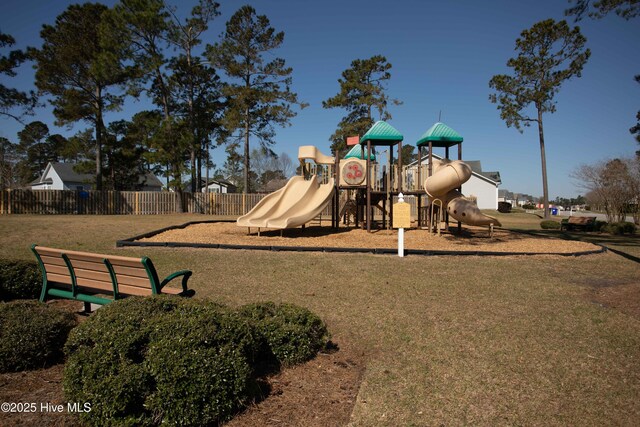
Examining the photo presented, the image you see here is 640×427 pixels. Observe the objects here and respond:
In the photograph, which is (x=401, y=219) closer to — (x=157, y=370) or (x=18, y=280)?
(x=18, y=280)

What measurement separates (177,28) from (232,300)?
Result: 32.3 metres

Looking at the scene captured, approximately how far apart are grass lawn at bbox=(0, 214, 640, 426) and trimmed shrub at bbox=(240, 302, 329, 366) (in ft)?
1.76

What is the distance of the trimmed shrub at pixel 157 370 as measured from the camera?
8.75 ft

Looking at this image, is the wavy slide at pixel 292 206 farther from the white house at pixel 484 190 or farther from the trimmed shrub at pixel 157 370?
the white house at pixel 484 190

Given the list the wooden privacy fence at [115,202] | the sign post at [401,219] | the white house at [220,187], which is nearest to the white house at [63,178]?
the wooden privacy fence at [115,202]

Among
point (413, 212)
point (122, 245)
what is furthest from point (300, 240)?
point (413, 212)

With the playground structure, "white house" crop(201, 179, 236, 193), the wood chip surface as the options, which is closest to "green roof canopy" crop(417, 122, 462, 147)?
the playground structure

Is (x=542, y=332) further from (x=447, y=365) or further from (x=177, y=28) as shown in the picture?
(x=177, y=28)

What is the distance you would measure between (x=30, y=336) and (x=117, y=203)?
32018 millimetres

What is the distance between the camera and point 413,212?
30922 mm

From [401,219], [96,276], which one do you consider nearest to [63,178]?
[401,219]

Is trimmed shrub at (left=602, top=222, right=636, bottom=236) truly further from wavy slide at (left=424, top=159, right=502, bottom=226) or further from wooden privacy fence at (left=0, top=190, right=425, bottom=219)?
wooden privacy fence at (left=0, top=190, right=425, bottom=219)

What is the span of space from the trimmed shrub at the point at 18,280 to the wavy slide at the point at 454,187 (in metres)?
11.4

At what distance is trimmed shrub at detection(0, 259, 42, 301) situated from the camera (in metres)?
5.40
